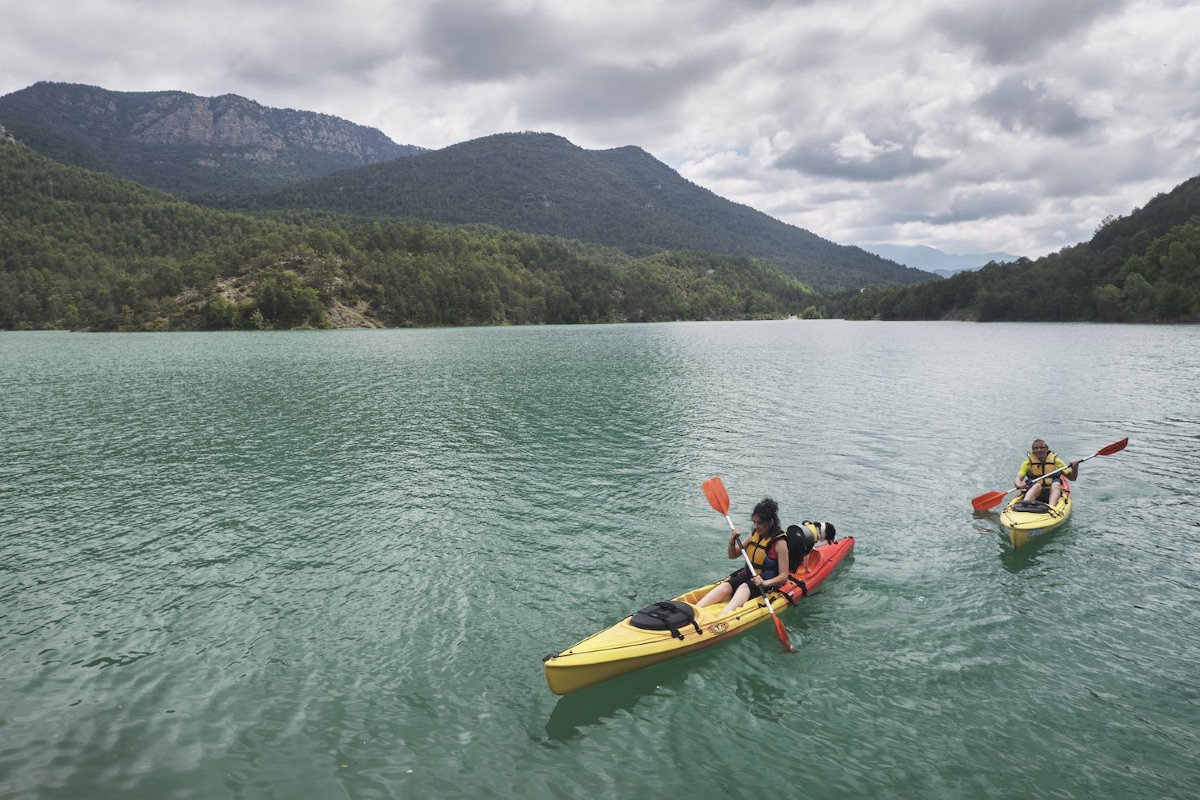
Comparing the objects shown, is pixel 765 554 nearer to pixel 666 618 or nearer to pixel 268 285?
pixel 666 618

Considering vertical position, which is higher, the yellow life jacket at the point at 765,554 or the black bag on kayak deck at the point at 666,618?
the yellow life jacket at the point at 765,554

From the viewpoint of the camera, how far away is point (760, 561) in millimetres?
12945

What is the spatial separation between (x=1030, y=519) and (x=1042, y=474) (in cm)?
303

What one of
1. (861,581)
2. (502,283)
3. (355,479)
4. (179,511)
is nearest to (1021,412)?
(861,581)

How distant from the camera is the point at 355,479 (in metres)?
22.1

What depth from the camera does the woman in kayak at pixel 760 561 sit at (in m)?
12.1

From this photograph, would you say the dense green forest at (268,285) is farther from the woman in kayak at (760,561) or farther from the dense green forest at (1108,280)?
the woman in kayak at (760,561)

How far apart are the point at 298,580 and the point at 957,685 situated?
13.2 meters

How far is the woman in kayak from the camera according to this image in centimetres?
1215

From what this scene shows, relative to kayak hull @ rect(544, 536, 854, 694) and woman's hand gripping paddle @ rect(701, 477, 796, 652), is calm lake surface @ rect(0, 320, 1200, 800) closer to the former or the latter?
woman's hand gripping paddle @ rect(701, 477, 796, 652)

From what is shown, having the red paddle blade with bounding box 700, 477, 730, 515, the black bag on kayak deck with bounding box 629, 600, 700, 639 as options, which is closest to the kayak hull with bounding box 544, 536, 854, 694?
the black bag on kayak deck with bounding box 629, 600, 700, 639

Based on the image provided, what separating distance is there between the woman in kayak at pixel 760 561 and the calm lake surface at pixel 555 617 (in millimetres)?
853

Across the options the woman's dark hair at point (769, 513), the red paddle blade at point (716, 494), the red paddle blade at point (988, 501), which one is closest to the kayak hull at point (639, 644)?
the woman's dark hair at point (769, 513)

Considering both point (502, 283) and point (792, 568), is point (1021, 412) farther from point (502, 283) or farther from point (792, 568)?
point (502, 283)
